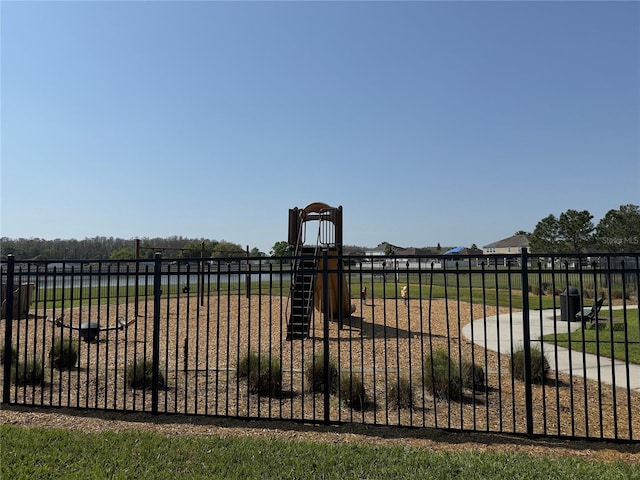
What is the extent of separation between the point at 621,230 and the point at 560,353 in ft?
109

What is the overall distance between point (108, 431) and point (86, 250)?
57879 mm

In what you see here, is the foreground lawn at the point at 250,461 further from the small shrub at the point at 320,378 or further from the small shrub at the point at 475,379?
the small shrub at the point at 475,379

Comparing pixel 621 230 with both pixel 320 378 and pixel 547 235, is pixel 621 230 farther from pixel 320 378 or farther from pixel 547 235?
pixel 320 378

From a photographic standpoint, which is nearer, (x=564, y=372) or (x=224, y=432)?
(x=224, y=432)

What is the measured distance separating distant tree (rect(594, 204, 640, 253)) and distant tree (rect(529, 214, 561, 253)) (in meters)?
5.79

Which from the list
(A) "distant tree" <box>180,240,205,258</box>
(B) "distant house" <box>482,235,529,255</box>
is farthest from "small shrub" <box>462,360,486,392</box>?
(B) "distant house" <box>482,235,529,255</box>

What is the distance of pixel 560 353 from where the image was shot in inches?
314

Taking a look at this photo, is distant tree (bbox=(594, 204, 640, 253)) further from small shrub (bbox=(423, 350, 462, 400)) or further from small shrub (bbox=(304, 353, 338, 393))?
small shrub (bbox=(304, 353, 338, 393))

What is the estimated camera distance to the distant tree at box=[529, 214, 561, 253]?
42.8 metres

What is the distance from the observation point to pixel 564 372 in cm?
661

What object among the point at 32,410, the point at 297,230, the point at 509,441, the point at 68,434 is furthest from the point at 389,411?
the point at 297,230

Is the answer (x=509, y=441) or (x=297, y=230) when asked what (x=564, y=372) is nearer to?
(x=509, y=441)

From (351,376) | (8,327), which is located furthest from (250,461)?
(8,327)

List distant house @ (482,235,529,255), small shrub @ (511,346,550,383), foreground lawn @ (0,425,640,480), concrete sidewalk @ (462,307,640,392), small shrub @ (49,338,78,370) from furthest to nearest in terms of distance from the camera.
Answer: distant house @ (482,235,529,255) → small shrub @ (49,338,78,370) → small shrub @ (511,346,550,383) → concrete sidewalk @ (462,307,640,392) → foreground lawn @ (0,425,640,480)
